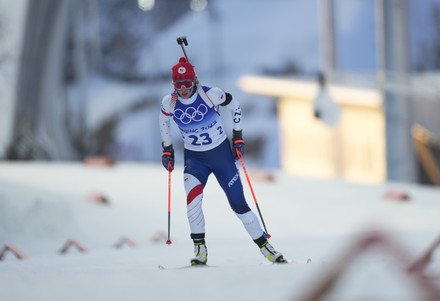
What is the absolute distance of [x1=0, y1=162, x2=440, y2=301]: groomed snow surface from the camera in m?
5.88

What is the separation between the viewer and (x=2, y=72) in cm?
2852

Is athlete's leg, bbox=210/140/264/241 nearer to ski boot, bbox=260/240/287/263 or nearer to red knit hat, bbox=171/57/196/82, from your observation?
ski boot, bbox=260/240/287/263

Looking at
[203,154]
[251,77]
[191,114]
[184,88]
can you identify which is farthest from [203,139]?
[251,77]

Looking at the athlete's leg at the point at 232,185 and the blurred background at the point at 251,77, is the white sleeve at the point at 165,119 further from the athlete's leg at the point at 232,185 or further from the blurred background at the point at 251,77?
the blurred background at the point at 251,77

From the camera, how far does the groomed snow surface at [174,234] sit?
19.3 ft

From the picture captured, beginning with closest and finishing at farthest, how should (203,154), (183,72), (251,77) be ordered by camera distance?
1. (183,72)
2. (203,154)
3. (251,77)

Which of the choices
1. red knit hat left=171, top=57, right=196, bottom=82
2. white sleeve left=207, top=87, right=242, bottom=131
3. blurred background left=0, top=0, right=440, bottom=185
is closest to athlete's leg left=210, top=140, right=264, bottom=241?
white sleeve left=207, top=87, right=242, bottom=131

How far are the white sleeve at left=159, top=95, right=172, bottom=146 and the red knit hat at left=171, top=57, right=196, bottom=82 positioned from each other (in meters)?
0.24

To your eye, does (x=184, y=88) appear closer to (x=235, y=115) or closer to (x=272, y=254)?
(x=235, y=115)

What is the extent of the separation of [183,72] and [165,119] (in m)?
0.52

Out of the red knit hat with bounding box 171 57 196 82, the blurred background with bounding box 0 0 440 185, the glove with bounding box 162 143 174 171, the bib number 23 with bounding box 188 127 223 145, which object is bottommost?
the blurred background with bounding box 0 0 440 185

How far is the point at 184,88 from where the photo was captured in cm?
842

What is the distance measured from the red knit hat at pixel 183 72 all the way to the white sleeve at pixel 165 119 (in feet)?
0.79

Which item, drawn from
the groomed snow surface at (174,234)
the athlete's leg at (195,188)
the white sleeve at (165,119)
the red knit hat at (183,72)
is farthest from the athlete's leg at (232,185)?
the red knit hat at (183,72)
